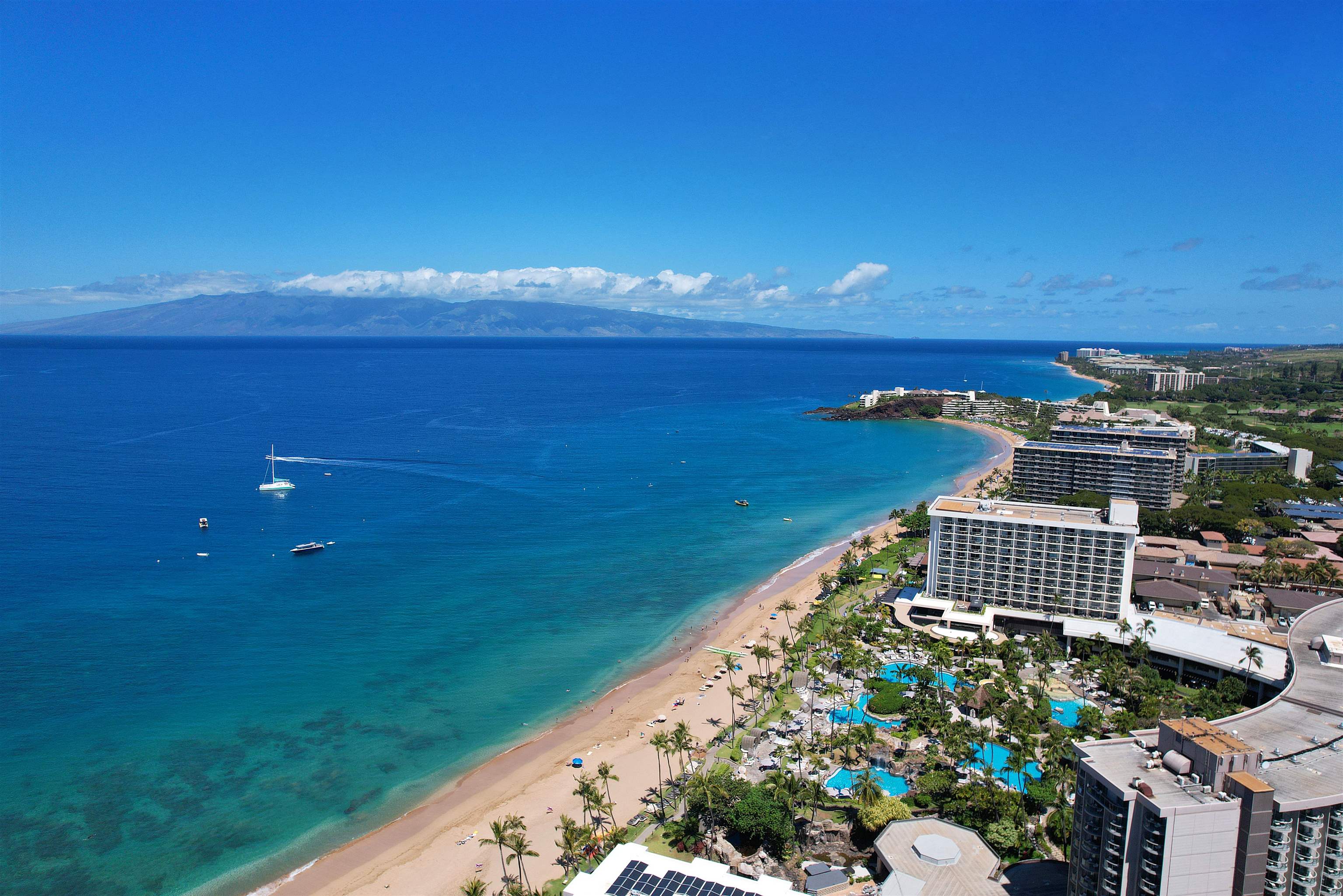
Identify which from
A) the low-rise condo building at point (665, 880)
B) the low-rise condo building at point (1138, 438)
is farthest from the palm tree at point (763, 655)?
the low-rise condo building at point (1138, 438)

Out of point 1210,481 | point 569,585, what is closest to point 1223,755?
point 569,585

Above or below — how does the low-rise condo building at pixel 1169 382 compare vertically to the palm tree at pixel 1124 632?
above

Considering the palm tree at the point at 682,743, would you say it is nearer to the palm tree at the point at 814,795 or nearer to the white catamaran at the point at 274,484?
the palm tree at the point at 814,795

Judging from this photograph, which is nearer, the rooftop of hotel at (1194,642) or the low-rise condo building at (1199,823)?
the low-rise condo building at (1199,823)

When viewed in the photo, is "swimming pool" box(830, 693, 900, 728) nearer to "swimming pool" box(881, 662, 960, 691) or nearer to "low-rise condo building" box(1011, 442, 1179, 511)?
"swimming pool" box(881, 662, 960, 691)

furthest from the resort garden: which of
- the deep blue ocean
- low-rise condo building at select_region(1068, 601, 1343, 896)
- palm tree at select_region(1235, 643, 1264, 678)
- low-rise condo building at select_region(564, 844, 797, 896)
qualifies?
the deep blue ocean

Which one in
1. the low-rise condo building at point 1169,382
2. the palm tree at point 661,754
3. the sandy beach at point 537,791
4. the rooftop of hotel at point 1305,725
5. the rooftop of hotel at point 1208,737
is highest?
the low-rise condo building at point 1169,382

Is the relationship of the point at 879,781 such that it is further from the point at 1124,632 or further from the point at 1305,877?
the point at 1124,632
